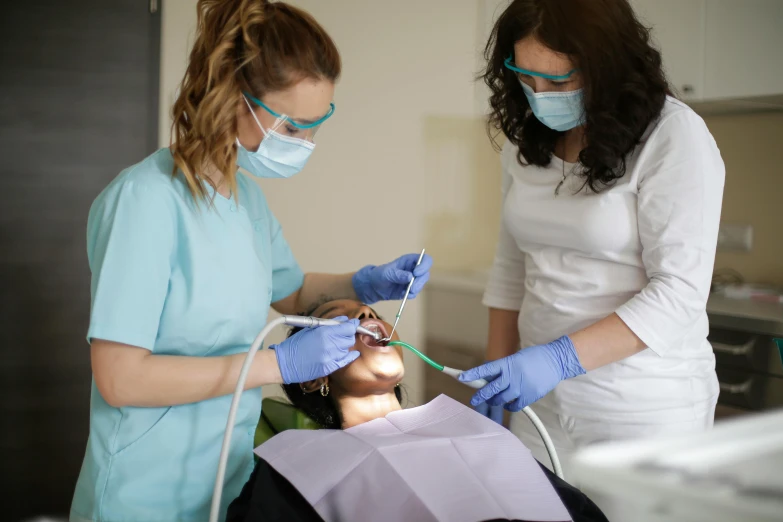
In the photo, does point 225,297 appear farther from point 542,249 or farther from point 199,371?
point 542,249

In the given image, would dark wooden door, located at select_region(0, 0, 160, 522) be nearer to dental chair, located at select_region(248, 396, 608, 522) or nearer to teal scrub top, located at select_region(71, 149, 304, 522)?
dental chair, located at select_region(248, 396, 608, 522)

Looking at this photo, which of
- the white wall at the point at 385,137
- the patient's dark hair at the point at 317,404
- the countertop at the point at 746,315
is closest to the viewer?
the patient's dark hair at the point at 317,404

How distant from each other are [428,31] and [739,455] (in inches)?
102

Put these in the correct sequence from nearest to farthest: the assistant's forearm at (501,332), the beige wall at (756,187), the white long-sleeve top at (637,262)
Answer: the white long-sleeve top at (637,262) < the assistant's forearm at (501,332) < the beige wall at (756,187)

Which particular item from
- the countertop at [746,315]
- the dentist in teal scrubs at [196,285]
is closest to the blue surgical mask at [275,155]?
the dentist in teal scrubs at [196,285]

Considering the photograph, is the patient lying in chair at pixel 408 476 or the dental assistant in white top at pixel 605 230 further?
the dental assistant in white top at pixel 605 230

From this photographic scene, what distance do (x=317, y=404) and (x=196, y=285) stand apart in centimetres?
52

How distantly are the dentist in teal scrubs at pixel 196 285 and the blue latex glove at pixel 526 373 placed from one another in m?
0.28

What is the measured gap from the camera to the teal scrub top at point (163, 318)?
1055 mm

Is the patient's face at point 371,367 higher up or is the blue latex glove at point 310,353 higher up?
the blue latex glove at point 310,353

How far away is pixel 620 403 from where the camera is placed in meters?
1.37

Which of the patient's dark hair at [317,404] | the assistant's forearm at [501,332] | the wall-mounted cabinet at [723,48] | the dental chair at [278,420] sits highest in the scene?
the wall-mounted cabinet at [723,48]

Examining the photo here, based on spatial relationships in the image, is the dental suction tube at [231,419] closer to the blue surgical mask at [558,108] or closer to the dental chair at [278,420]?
the dental chair at [278,420]

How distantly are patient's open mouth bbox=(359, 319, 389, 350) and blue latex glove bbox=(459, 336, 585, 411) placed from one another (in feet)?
0.69
